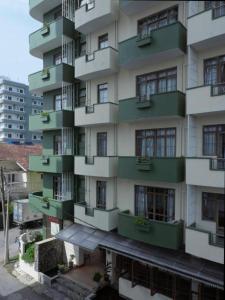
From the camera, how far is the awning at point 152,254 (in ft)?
32.8

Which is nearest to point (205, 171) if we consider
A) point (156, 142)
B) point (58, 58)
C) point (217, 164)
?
point (217, 164)

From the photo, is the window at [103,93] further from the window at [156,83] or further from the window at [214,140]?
the window at [214,140]

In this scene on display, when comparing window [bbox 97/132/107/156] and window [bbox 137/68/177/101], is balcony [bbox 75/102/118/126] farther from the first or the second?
window [bbox 137/68/177/101]

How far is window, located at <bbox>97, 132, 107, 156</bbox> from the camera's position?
14.8 metres

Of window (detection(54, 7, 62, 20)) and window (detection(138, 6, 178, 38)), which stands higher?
window (detection(54, 7, 62, 20))

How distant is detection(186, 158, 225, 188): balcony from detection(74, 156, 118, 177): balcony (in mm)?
4318

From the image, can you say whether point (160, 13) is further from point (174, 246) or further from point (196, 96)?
point (174, 246)

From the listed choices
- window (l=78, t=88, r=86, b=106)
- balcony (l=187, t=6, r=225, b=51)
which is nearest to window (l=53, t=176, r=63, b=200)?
window (l=78, t=88, r=86, b=106)

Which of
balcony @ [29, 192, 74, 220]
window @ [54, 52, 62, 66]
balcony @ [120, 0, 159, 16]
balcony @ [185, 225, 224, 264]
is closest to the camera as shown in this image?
balcony @ [185, 225, 224, 264]

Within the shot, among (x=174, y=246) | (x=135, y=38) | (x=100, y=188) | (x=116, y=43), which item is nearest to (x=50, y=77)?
(x=116, y=43)

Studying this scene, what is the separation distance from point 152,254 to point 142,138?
5527 millimetres

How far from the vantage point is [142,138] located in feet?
43.2

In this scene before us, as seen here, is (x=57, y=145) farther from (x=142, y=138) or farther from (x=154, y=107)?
(x=154, y=107)

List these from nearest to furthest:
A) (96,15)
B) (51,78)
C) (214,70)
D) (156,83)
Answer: (214,70) → (156,83) → (96,15) → (51,78)
